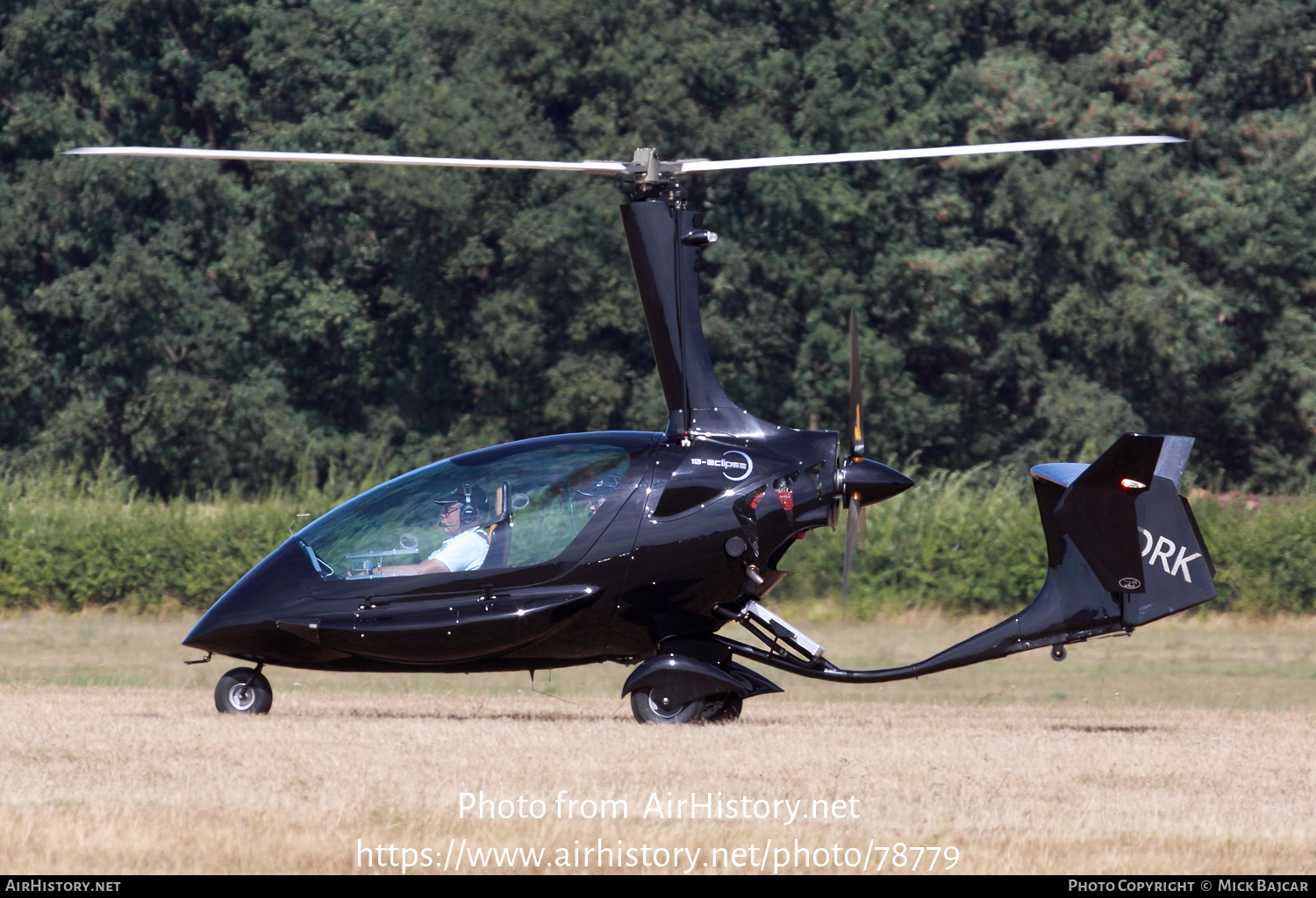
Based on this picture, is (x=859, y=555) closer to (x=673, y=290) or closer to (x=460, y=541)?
(x=673, y=290)

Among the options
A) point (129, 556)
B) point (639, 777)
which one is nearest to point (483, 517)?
point (639, 777)

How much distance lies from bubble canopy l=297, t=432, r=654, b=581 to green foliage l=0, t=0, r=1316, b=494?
966 inches

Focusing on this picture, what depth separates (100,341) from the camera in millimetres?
38781

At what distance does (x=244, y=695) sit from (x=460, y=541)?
6.93 feet

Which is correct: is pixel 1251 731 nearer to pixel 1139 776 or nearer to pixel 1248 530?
pixel 1139 776

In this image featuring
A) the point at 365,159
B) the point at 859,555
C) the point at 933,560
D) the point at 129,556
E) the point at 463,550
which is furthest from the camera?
the point at 129,556

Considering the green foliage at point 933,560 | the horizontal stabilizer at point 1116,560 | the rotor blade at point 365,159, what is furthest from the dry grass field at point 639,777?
the green foliage at point 933,560

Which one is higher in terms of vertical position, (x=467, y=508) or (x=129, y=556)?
(x=467, y=508)

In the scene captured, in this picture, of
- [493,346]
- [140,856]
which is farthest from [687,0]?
[140,856]

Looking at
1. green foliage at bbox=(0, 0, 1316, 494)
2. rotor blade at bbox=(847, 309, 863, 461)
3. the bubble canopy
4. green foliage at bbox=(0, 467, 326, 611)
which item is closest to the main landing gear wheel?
the bubble canopy

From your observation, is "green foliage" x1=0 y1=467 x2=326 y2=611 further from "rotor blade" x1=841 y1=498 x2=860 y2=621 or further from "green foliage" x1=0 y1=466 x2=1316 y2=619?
"rotor blade" x1=841 y1=498 x2=860 y2=621

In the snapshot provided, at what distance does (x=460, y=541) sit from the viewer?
1234cm

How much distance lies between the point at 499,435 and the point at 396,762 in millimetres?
28598

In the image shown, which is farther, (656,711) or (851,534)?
(656,711)
